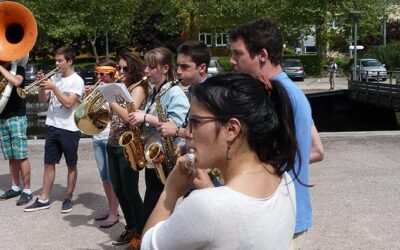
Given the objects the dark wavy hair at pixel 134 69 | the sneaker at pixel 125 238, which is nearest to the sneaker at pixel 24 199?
the sneaker at pixel 125 238

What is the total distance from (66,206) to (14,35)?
2.21 meters

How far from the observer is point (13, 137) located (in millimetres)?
6352

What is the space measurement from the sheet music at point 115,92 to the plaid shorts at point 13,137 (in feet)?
8.68

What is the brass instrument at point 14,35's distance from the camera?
6262 mm

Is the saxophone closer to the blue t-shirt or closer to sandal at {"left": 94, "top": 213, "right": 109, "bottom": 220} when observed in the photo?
sandal at {"left": 94, "top": 213, "right": 109, "bottom": 220}

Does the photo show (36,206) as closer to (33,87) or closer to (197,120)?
(33,87)

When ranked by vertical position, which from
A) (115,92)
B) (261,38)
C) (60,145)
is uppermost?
(261,38)

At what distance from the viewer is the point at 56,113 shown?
19.4ft

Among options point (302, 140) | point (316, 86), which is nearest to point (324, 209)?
point (302, 140)

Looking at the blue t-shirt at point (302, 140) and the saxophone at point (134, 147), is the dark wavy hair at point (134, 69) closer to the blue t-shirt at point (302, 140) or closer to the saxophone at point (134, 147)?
the saxophone at point (134, 147)

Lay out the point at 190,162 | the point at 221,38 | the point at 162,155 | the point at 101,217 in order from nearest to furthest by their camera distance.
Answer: the point at 190,162 → the point at 162,155 → the point at 101,217 → the point at 221,38

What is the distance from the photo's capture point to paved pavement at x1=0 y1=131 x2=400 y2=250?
509 centimetres

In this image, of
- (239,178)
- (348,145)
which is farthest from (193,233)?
(348,145)

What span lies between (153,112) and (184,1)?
31.8 m
